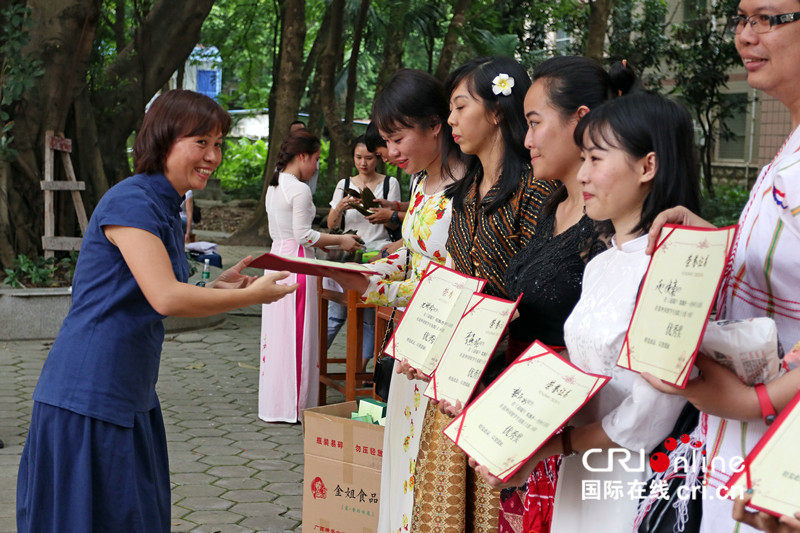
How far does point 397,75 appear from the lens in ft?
11.3

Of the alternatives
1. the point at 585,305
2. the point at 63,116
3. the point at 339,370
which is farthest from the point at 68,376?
the point at 63,116

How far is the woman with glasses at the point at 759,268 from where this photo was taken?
1.59 meters

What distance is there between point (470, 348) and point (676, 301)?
2.38ft

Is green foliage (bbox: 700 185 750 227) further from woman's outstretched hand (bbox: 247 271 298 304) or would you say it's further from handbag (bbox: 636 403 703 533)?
handbag (bbox: 636 403 703 533)

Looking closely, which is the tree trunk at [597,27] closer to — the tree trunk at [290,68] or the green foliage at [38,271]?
the tree trunk at [290,68]

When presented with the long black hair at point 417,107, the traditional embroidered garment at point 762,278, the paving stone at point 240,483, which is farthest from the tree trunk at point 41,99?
the traditional embroidered garment at point 762,278

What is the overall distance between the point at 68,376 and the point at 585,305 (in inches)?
59.8

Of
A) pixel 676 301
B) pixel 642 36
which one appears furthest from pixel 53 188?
pixel 642 36

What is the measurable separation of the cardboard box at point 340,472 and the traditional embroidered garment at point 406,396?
0.58 feet

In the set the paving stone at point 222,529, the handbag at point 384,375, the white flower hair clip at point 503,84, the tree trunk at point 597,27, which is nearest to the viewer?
the white flower hair clip at point 503,84

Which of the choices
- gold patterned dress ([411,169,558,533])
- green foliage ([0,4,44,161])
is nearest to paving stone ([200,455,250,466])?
gold patterned dress ([411,169,558,533])

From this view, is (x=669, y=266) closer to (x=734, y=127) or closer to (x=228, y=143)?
(x=734, y=127)

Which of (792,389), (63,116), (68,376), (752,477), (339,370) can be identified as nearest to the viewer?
(752,477)

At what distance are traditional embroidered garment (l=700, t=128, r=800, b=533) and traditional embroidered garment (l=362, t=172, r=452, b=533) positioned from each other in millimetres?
1386
